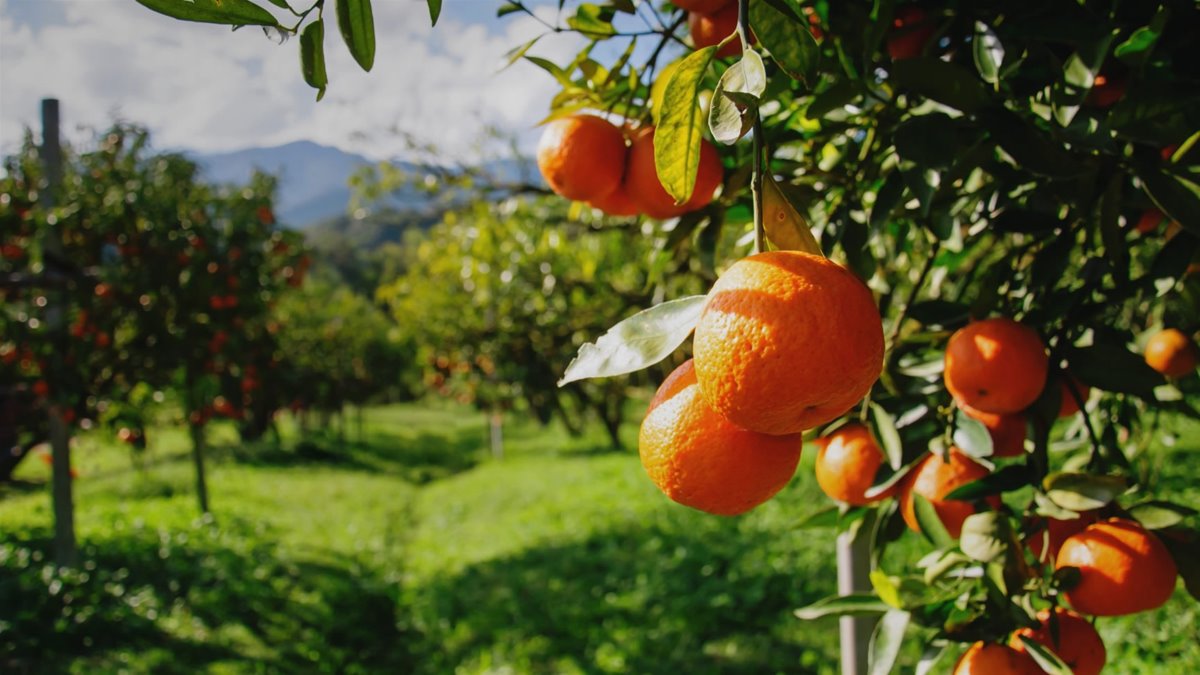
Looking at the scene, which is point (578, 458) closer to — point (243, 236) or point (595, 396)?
point (595, 396)

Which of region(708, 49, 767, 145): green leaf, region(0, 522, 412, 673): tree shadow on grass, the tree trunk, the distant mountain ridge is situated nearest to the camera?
region(708, 49, 767, 145): green leaf

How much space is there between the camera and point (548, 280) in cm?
432

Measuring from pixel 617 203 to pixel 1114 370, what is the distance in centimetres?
56

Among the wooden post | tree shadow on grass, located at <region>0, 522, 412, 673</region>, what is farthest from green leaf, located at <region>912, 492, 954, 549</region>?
the wooden post

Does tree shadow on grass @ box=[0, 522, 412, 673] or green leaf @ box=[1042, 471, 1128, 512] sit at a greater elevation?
green leaf @ box=[1042, 471, 1128, 512]

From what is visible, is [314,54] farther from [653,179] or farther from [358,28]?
[653,179]

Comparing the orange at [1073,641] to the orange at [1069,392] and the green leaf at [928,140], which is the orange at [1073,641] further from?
the green leaf at [928,140]

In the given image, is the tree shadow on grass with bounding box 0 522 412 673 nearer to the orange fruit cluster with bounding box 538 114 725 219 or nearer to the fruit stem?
the orange fruit cluster with bounding box 538 114 725 219

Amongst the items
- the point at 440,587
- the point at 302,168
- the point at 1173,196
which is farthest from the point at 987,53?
the point at 302,168

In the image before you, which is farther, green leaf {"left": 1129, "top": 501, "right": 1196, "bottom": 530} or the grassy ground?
the grassy ground

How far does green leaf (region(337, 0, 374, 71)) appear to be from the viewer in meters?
→ 0.55

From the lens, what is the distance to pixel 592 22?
84 cm

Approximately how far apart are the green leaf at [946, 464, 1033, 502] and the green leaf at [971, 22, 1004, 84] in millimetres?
398

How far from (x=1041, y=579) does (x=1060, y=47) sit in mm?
578
